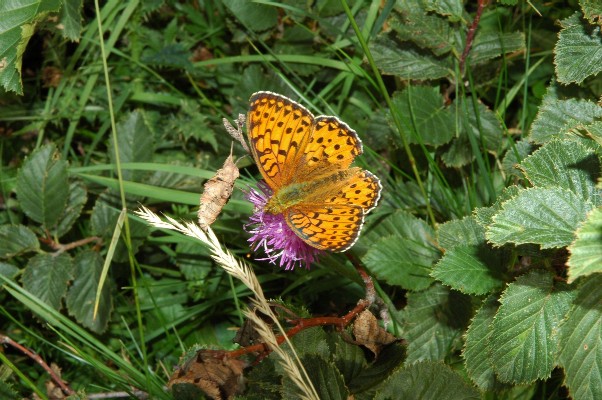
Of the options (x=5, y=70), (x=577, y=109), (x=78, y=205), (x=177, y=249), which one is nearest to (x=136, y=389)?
(x=177, y=249)

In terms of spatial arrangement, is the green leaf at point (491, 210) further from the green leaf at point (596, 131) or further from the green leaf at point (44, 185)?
the green leaf at point (44, 185)

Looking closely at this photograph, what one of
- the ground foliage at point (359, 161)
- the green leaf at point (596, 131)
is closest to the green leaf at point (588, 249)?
the ground foliage at point (359, 161)

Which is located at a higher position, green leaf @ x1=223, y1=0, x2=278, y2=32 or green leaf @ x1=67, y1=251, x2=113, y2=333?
green leaf @ x1=223, y1=0, x2=278, y2=32

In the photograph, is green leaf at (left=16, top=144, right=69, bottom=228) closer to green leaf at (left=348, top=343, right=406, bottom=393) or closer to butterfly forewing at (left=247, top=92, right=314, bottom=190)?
butterfly forewing at (left=247, top=92, right=314, bottom=190)

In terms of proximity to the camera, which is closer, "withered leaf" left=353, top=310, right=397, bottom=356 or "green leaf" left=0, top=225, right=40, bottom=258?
"withered leaf" left=353, top=310, right=397, bottom=356

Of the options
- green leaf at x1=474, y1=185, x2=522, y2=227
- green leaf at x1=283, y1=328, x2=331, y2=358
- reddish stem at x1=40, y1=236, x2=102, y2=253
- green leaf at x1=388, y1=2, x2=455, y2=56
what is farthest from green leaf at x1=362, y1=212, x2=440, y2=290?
reddish stem at x1=40, y1=236, x2=102, y2=253

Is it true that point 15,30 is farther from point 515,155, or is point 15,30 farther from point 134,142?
point 515,155

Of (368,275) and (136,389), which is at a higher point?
(368,275)

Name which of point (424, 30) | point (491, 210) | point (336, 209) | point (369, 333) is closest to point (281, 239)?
point (336, 209)

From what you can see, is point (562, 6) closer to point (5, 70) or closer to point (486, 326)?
point (486, 326)
